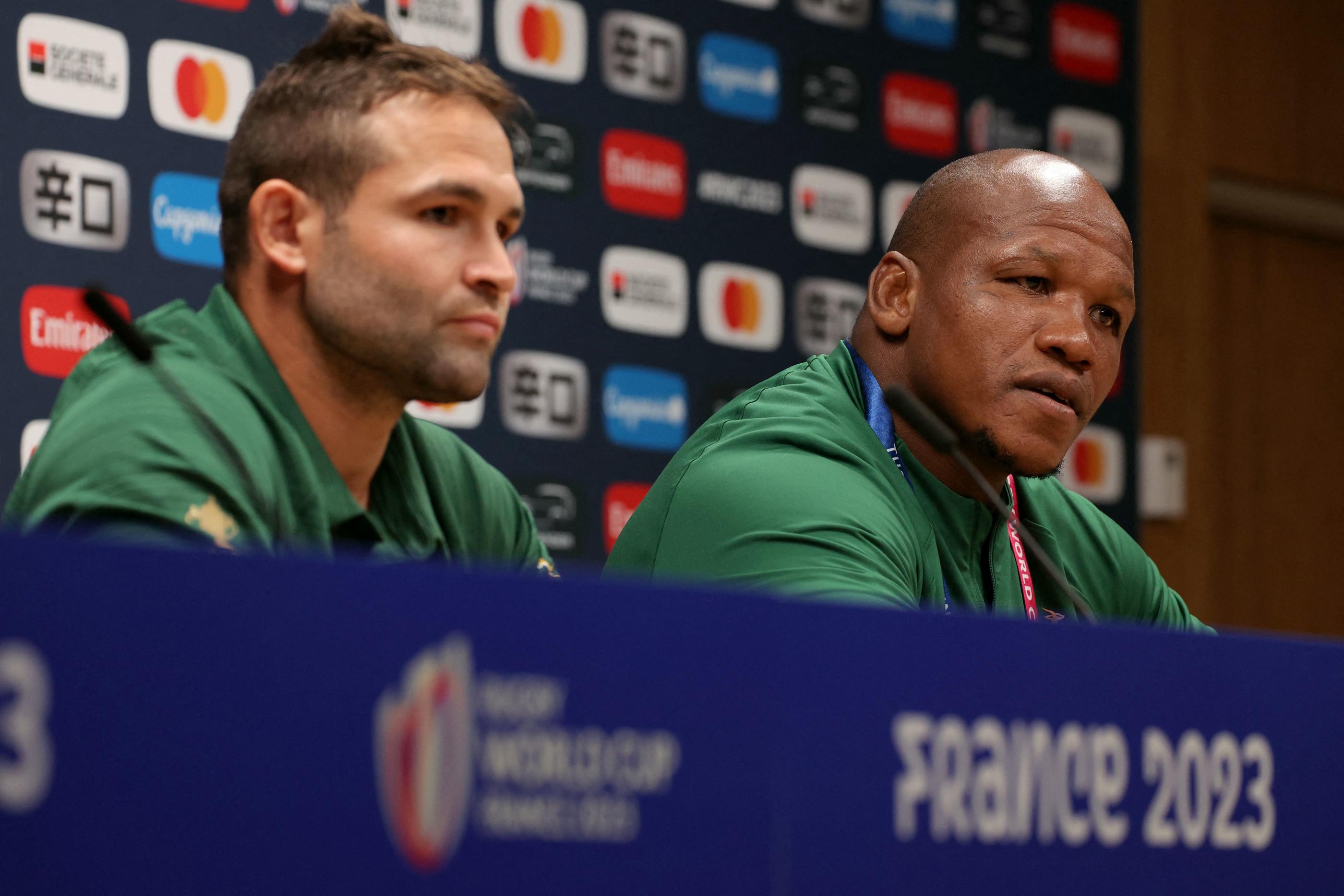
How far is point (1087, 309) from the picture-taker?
190 cm

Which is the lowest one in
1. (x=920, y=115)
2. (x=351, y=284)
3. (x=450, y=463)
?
(x=450, y=463)

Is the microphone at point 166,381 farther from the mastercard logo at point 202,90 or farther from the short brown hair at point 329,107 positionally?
the mastercard logo at point 202,90

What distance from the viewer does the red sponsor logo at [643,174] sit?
310 cm

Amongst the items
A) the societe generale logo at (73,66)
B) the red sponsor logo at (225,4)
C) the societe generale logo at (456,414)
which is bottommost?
the societe generale logo at (456,414)

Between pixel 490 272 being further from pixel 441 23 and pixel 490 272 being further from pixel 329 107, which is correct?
pixel 441 23

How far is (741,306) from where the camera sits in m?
3.27

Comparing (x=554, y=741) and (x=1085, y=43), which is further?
(x=1085, y=43)

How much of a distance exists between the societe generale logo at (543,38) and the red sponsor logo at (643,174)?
15 cm

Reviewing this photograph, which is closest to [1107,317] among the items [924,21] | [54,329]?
[54,329]

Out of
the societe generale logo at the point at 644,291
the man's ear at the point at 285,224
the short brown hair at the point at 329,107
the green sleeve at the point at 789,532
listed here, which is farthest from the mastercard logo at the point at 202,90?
the green sleeve at the point at 789,532

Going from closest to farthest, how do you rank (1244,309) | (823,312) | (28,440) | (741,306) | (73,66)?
(28,440) → (73,66) → (741,306) → (823,312) → (1244,309)

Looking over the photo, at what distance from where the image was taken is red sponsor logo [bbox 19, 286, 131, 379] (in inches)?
95.2

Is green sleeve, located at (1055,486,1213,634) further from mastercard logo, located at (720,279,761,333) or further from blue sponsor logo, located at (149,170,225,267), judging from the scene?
blue sponsor logo, located at (149,170,225,267)

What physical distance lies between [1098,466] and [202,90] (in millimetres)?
2137
